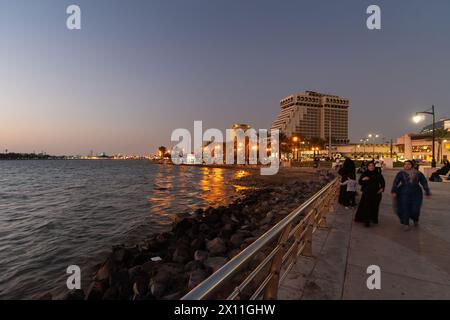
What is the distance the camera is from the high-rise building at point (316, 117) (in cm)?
16600

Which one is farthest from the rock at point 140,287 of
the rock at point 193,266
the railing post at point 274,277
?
the railing post at point 274,277

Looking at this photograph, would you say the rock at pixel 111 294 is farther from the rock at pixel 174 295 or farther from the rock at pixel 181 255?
the rock at pixel 181 255

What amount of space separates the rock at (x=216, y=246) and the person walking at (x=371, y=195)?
4379 millimetres

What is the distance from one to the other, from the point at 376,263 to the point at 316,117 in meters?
182

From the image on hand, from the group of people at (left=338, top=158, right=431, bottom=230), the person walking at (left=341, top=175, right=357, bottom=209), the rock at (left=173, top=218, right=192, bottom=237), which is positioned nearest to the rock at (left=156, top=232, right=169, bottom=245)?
the rock at (left=173, top=218, right=192, bottom=237)

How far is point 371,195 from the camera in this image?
680 cm

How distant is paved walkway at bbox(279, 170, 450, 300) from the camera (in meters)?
3.30

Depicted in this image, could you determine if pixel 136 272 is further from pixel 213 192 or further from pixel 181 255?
pixel 213 192

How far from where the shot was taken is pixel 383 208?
9062mm

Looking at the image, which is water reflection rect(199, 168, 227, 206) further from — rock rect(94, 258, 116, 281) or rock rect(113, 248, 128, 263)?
rock rect(94, 258, 116, 281)

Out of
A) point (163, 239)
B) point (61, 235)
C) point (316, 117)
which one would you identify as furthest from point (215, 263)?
point (316, 117)

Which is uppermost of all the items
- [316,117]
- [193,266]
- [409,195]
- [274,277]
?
[316,117]

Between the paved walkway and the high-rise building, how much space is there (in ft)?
535
